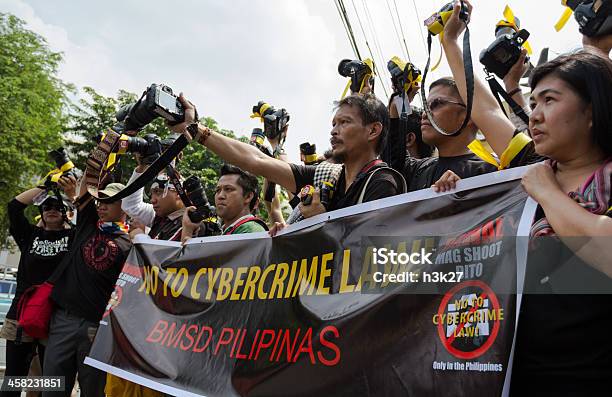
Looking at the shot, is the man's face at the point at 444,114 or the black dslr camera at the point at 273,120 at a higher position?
the black dslr camera at the point at 273,120

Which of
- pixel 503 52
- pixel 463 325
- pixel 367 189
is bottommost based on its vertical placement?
pixel 463 325

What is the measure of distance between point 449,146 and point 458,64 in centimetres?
55

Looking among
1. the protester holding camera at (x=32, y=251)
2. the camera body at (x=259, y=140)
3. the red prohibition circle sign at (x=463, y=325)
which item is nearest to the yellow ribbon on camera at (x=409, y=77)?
the camera body at (x=259, y=140)

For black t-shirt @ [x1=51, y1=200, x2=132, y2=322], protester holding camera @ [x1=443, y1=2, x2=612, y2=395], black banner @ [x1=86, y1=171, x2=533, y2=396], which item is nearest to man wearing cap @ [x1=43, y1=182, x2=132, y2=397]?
black t-shirt @ [x1=51, y1=200, x2=132, y2=322]

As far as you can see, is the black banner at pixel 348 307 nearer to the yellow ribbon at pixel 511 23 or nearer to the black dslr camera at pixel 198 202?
the black dslr camera at pixel 198 202

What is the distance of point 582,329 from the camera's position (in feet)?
5.57

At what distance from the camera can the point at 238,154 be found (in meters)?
3.47

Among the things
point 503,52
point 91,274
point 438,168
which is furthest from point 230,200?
point 503,52

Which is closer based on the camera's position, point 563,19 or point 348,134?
point 563,19

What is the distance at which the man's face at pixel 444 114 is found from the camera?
310 cm

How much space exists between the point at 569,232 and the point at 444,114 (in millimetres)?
1502

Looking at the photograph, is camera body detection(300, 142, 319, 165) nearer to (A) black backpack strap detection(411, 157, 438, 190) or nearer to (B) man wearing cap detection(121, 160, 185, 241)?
(B) man wearing cap detection(121, 160, 185, 241)

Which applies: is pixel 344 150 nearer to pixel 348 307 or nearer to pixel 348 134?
pixel 348 134

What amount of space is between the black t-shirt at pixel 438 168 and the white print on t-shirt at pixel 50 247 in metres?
3.45
